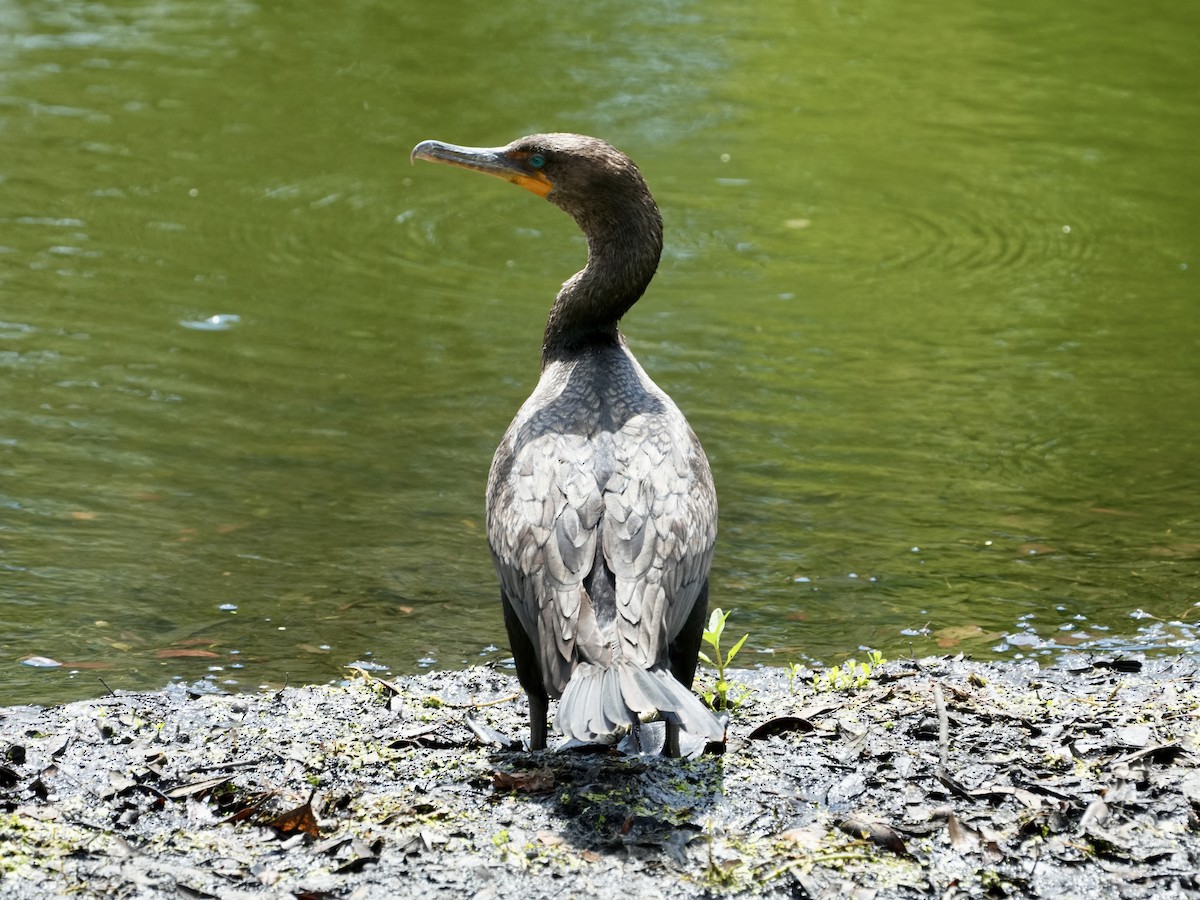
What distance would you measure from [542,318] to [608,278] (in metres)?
4.97

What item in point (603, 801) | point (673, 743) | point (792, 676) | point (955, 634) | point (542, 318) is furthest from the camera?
point (542, 318)

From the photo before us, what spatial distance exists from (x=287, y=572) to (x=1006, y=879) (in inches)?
159

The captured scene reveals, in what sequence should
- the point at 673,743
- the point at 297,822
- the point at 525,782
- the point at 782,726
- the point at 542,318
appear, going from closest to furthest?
the point at 297,822 < the point at 525,782 < the point at 673,743 < the point at 782,726 < the point at 542,318

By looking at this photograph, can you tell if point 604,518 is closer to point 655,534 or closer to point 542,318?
point 655,534

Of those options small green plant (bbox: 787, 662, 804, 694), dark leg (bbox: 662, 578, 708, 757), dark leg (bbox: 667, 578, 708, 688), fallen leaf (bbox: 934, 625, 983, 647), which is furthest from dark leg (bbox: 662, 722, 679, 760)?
fallen leaf (bbox: 934, 625, 983, 647)

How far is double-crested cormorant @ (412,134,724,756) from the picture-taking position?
14.9 feet

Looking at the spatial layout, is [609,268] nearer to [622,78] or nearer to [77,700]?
[77,700]

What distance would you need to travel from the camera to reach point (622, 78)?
16.5 meters

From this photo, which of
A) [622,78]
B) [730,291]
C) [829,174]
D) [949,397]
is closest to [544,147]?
[949,397]

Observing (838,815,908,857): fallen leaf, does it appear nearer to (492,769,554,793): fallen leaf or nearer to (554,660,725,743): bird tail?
(554,660,725,743): bird tail

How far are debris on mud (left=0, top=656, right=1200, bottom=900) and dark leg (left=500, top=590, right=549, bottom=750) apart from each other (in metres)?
0.13

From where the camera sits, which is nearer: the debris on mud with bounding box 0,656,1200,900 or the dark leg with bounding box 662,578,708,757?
the debris on mud with bounding box 0,656,1200,900

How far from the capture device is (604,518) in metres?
4.92

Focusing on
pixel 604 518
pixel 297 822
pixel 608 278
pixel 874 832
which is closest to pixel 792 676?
pixel 604 518
